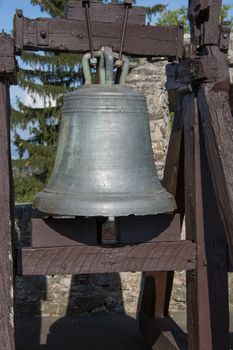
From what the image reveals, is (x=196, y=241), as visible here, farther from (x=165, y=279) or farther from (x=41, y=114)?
(x=41, y=114)

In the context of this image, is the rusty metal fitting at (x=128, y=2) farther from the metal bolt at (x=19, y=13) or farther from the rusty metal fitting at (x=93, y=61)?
the metal bolt at (x=19, y=13)

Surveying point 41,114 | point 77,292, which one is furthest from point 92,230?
point 41,114

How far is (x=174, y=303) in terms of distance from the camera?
4.22 metres

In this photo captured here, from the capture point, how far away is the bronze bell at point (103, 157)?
233 cm

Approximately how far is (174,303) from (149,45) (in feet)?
7.07

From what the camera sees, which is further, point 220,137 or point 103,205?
point 220,137

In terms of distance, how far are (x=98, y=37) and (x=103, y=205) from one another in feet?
2.55

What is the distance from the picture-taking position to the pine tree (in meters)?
12.8

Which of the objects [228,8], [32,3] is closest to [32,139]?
[32,3]

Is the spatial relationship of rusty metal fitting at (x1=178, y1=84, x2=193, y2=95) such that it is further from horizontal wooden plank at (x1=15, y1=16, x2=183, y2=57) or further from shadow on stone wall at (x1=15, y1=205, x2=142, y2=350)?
shadow on stone wall at (x1=15, y1=205, x2=142, y2=350)

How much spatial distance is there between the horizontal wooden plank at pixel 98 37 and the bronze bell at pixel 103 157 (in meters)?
0.23

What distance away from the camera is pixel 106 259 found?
2.49 m

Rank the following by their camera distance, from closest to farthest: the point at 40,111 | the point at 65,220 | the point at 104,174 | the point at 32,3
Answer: the point at 104,174
the point at 65,220
the point at 32,3
the point at 40,111

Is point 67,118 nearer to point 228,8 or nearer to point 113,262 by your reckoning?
point 113,262
